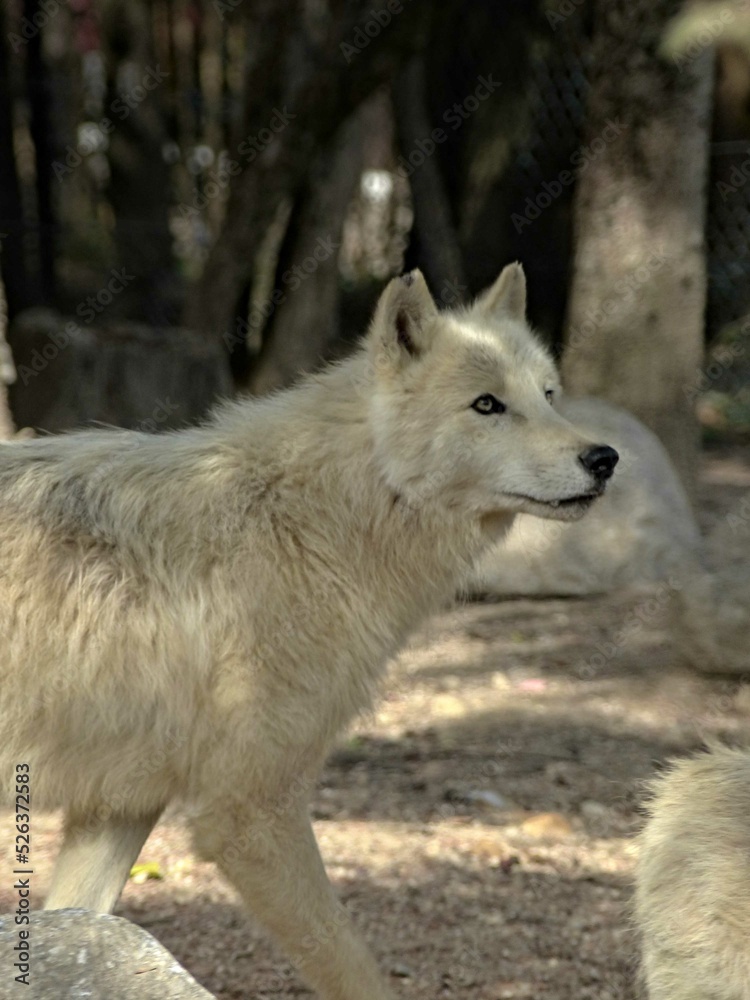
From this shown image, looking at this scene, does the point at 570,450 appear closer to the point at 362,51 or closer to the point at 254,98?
the point at 362,51

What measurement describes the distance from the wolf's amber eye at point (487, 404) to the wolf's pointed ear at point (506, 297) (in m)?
0.62

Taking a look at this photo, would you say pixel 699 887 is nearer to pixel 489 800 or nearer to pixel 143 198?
pixel 489 800

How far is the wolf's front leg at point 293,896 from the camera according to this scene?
12.5ft

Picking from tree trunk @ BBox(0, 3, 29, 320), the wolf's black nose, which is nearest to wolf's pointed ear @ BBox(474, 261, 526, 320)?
the wolf's black nose

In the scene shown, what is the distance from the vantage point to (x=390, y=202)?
1670 cm

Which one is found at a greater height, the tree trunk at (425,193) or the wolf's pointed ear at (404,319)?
the tree trunk at (425,193)

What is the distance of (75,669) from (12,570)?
0.33 m

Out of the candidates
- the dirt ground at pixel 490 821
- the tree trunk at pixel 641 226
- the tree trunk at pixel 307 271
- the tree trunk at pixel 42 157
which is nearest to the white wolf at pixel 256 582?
the dirt ground at pixel 490 821

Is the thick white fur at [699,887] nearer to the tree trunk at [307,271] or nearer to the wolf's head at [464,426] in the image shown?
the wolf's head at [464,426]

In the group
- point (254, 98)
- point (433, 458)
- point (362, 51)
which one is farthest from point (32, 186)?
point (433, 458)

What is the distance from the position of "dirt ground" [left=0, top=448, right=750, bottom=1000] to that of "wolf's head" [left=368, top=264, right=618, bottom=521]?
1.19m

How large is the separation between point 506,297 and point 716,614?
273cm

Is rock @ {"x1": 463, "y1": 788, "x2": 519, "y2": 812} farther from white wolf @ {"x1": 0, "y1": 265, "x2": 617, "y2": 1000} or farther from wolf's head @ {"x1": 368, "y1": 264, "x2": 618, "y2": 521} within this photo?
wolf's head @ {"x1": 368, "y1": 264, "x2": 618, "y2": 521}

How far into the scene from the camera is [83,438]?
4.21 m
